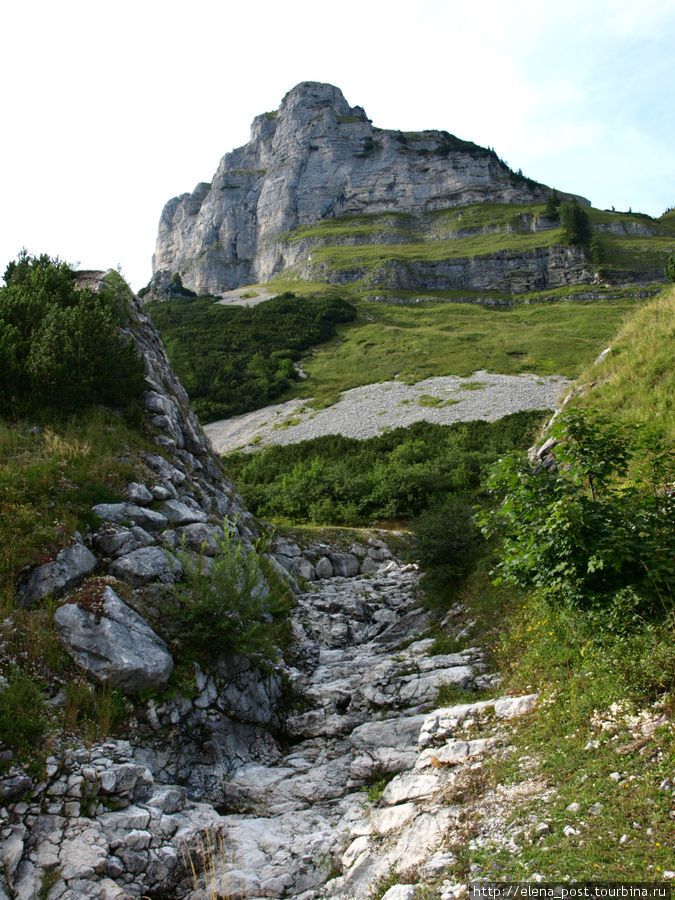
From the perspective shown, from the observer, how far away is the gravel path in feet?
119

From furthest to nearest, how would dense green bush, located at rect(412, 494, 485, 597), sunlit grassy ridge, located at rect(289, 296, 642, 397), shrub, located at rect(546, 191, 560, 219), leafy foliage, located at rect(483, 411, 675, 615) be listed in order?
shrub, located at rect(546, 191, 560, 219) < sunlit grassy ridge, located at rect(289, 296, 642, 397) < dense green bush, located at rect(412, 494, 485, 597) < leafy foliage, located at rect(483, 411, 675, 615)

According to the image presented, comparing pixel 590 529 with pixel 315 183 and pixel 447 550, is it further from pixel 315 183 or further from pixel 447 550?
pixel 315 183

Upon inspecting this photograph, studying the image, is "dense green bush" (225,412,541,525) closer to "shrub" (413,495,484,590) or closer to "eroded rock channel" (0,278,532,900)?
"shrub" (413,495,484,590)

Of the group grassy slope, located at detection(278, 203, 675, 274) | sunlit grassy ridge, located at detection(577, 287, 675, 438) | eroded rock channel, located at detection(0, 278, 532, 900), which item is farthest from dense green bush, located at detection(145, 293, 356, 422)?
eroded rock channel, located at detection(0, 278, 532, 900)

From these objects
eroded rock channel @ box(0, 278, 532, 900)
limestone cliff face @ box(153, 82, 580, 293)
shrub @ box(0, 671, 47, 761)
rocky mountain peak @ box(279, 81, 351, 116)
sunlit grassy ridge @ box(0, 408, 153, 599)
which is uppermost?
rocky mountain peak @ box(279, 81, 351, 116)

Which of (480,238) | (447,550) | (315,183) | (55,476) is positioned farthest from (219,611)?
(315,183)

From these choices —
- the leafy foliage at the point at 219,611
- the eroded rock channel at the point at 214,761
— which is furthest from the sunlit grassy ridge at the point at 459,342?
the leafy foliage at the point at 219,611

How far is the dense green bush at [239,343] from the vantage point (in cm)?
4997

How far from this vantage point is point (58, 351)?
10477 millimetres

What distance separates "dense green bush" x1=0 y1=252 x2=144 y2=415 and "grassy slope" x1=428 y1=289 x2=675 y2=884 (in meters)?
9.47

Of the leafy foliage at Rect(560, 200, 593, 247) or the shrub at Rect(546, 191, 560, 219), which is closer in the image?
the leafy foliage at Rect(560, 200, 593, 247)

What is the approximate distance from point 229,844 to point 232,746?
1.68 metres

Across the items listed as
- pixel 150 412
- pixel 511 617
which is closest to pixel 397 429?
pixel 150 412

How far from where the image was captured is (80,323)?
11.2 meters
